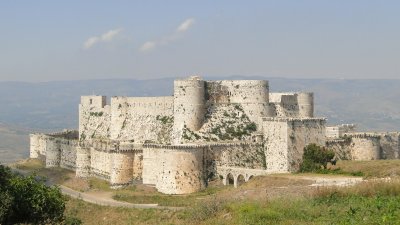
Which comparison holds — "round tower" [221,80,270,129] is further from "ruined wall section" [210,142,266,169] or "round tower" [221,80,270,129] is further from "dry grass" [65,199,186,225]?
"dry grass" [65,199,186,225]

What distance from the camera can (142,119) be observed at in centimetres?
6938

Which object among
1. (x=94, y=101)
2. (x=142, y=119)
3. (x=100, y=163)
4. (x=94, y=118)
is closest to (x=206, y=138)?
(x=142, y=119)

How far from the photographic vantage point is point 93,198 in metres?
56.2

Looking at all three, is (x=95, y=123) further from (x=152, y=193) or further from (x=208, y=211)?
(x=208, y=211)

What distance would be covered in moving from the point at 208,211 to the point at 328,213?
5.70 m

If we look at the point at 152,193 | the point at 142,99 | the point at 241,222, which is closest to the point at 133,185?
the point at 152,193

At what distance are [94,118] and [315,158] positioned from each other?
3249 centimetres

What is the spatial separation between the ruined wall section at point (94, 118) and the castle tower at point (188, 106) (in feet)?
47.8

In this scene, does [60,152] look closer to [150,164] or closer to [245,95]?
[150,164]

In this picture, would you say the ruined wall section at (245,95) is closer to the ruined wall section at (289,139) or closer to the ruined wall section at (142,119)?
the ruined wall section at (142,119)

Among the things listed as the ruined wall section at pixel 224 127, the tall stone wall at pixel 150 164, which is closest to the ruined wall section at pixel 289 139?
the ruined wall section at pixel 224 127

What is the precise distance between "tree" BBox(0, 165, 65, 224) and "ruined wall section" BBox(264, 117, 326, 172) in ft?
78.0

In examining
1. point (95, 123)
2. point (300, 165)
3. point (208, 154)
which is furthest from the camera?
point (95, 123)

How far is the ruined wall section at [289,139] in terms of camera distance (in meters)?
54.7
